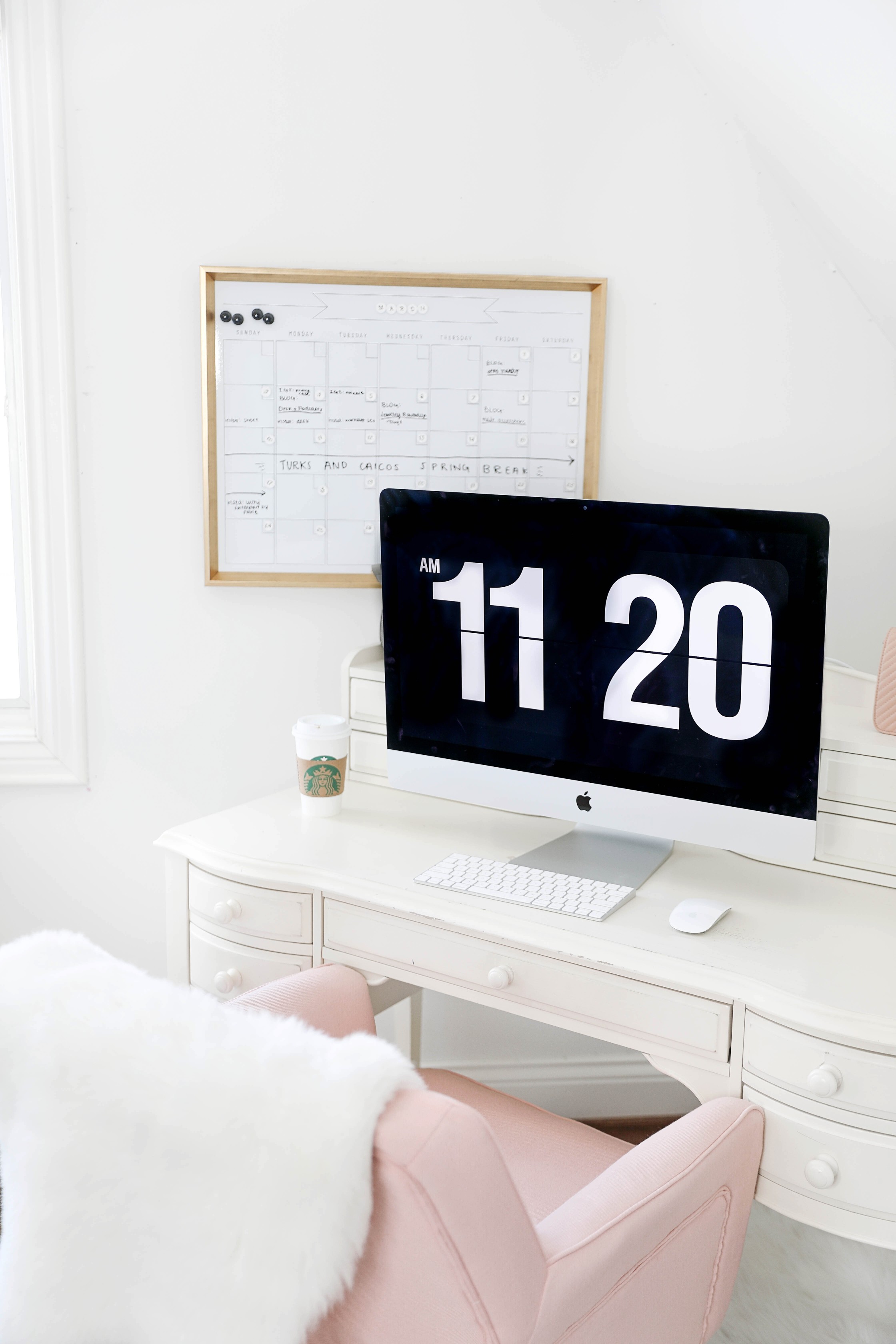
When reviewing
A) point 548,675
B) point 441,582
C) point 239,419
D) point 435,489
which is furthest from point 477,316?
point 548,675

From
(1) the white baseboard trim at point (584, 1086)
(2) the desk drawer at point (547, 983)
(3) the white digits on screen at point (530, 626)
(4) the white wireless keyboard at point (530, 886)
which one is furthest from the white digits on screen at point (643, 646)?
(1) the white baseboard trim at point (584, 1086)

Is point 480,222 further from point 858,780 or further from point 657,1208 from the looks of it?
point 657,1208

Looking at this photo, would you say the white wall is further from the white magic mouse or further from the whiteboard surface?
the white magic mouse

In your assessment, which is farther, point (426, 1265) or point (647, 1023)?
point (647, 1023)

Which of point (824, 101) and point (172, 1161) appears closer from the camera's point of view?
point (172, 1161)

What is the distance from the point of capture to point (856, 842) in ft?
4.84

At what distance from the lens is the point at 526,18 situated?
72.3 inches

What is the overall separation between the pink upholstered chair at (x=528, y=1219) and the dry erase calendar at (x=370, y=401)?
0.91 metres

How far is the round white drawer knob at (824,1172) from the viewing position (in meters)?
1.11

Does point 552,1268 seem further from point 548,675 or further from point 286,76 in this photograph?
point 286,76

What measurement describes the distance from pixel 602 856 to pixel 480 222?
117cm

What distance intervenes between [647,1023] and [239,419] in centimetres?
130

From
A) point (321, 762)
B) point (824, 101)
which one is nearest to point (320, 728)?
point (321, 762)

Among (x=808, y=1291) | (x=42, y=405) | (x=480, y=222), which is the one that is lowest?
(x=808, y=1291)
